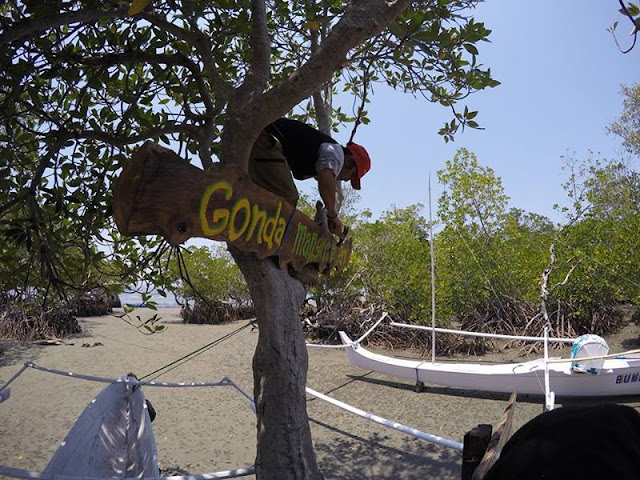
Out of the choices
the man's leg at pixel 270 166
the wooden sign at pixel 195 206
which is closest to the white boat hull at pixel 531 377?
the man's leg at pixel 270 166

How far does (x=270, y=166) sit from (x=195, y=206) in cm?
104

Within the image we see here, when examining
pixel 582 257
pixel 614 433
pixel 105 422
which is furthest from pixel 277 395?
pixel 582 257

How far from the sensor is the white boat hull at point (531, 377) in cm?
691

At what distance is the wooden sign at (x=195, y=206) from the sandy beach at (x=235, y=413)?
12.0 feet

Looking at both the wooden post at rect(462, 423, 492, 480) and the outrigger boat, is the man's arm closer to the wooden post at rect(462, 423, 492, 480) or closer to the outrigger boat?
the wooden post at rect(462, 423, 492, 480)

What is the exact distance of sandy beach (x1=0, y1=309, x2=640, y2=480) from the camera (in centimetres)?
541

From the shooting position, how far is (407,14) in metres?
2.75

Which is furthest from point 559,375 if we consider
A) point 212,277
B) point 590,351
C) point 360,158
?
point 212,277

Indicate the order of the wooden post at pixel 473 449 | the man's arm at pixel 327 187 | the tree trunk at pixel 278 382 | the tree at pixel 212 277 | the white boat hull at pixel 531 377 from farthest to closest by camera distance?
1. the tree at pixel 212 277
2. the white boat hull at pixel 531 377
3. the man's arm at pixel 327 187
4. the tree trunk at pixel 278 382
5. the wooden post at pixel 473 449

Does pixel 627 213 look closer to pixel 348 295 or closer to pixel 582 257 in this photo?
pixel 582 257

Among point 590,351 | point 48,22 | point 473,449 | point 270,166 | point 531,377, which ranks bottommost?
point 531,377

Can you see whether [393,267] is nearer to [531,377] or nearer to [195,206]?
[531,377]

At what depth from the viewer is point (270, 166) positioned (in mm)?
2670

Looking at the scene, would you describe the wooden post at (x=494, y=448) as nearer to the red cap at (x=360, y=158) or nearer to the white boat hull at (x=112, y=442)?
the red cap at (x=360, y=158)
